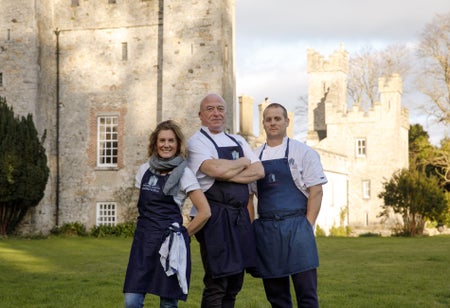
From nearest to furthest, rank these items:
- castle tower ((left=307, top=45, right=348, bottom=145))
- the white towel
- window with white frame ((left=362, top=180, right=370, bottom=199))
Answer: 1. the white towel
2. window with white frame ((left=362, top=180, right=370, bottom=199))
3. castle tower ((left=307, top=45, right=348, bottom=145))

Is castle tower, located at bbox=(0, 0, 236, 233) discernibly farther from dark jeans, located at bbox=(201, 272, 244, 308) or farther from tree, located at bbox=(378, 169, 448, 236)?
dark jeans, located at bbox=(201, 272, 244, 308)

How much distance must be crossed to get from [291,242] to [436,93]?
99.7 ft

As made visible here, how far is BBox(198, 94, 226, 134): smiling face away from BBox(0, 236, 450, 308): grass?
3157mm

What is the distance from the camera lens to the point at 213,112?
584cm

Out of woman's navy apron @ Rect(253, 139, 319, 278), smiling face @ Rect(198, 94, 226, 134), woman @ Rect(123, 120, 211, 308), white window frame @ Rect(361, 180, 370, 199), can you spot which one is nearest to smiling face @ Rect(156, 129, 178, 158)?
woman @ Rect(123, 120, 211, 308)

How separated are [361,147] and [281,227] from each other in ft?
126

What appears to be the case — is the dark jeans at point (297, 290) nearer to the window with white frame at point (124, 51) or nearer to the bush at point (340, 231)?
the window with white frame at point (124, 51)

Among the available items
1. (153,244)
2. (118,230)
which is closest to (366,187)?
(118,230)

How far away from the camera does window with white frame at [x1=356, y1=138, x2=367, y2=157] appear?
4331cm

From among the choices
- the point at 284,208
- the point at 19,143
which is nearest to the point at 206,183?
the point at 284,208

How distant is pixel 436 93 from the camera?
34.7 m

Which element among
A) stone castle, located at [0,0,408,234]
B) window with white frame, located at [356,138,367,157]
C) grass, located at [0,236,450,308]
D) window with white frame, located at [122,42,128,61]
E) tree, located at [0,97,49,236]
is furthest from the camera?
window with white frame, located at [356,138,367,157]

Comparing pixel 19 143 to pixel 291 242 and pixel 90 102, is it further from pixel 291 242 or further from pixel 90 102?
pixel 291 242

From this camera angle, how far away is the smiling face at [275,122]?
604 cm
